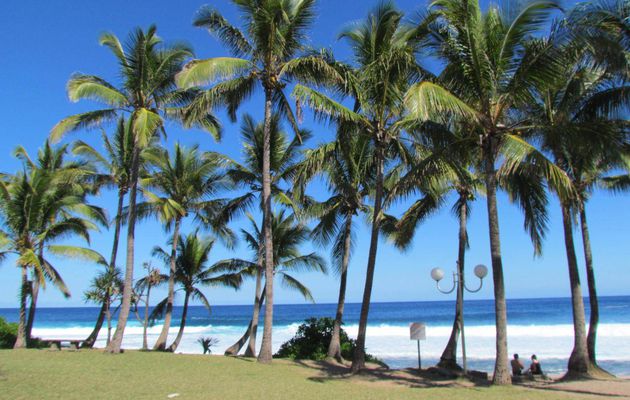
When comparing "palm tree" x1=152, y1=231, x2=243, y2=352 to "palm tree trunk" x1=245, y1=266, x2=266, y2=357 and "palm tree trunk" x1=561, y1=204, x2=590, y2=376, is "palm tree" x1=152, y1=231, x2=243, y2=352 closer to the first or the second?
"palm tree trunk" x1=245, y1=266, x2=266, y2=357

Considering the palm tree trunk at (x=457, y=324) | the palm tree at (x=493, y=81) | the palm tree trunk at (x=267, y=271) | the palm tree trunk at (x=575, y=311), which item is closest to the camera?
the palm tree at (x=493, y=81)

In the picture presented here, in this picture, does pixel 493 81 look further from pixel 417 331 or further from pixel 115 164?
pixel 115 164

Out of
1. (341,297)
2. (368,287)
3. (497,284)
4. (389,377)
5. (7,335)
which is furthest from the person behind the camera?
(7,335)

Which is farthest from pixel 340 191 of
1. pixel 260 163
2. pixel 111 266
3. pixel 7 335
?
pixel 7 335

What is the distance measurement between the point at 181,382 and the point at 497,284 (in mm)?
6805

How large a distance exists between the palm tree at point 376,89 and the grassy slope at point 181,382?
106 inches

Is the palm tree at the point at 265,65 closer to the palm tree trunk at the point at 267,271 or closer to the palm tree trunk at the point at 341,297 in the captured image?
the palm tree trunk at the point at 267,271

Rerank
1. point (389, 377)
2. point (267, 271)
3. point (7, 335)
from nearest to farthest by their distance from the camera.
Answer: point (389, 377)
point (267, 271)
point (7, 335)

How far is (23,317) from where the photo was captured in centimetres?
1683

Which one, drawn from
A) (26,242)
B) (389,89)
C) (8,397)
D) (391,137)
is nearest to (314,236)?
(391,137)

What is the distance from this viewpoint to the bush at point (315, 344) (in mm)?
17219

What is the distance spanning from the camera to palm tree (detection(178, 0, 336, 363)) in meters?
13.7

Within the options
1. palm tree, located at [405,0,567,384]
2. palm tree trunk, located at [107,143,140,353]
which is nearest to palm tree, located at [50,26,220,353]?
palm tree trunk, located at [107,143,140,353]

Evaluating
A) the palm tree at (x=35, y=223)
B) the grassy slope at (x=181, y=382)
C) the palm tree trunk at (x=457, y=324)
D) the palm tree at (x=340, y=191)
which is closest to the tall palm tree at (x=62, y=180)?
the palm tree at (x=35, y=223)
